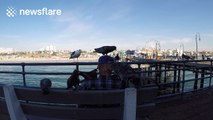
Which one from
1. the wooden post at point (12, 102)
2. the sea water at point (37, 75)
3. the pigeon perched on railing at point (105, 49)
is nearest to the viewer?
the wooden post at point (12, 102)

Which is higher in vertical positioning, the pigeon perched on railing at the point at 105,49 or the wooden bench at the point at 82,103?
the pigeon perched on railing at the point at 105,49

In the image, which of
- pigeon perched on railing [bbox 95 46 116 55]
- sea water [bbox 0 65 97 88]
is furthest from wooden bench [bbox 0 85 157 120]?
sea water [bbox 0 65 97 88]

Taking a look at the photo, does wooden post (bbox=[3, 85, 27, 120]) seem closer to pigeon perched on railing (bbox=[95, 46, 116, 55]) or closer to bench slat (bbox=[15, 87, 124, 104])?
bench slat (bbox=[15, 87, 124, 104])

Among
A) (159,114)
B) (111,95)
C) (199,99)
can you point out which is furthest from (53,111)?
(199,99)

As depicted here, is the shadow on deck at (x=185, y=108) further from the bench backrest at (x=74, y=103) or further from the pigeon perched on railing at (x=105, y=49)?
the bench backrest at (x=74, y=103)

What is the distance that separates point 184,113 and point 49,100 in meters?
3.55

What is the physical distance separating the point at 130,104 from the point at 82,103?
39 centimetres

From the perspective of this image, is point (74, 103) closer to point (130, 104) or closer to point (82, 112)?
point (82, 112)

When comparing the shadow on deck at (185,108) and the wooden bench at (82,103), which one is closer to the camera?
the wooden bench at (82,103)

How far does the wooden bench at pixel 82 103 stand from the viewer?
7.67 ft

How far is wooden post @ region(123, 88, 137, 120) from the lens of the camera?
232 centimetres

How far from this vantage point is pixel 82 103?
93.0 inches

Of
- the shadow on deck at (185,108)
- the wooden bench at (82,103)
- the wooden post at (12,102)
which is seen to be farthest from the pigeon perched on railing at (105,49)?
the shadow on deck at (185,108)

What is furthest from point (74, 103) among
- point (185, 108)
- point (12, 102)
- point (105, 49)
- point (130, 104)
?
point (185, 108)
